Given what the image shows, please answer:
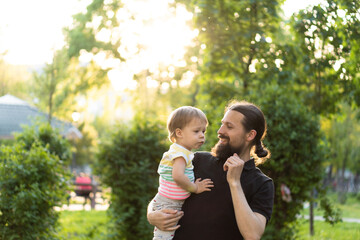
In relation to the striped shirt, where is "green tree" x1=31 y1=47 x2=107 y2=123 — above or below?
above

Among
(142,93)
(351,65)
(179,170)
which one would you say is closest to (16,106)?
(351,65)

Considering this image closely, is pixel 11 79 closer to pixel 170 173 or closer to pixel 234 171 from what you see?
pixel 170 173

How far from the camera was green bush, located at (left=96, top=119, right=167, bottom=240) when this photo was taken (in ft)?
25.4

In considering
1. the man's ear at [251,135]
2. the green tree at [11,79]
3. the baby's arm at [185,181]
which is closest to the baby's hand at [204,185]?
the baby's arm at [185,181]

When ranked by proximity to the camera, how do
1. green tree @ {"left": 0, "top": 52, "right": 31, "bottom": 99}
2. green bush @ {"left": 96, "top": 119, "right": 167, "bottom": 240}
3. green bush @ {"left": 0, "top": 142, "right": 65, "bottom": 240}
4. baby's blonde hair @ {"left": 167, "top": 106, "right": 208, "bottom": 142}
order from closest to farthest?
baby's blonde hair @ {"left": 167, "top": 106, "right": 208, "bottom": 142} → green bush @ {"left": 0, "top": 142, "right": 65, "bottom": 240} → green bush @ {"left": 96, "top": 119, "right": 167, "bottom": 240} → green tree @ {"left": 0, "top": 52, "right": 31, "bottom": 99}

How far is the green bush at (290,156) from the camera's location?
678cm

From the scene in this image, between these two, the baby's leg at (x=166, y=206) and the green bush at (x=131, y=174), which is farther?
the green bush at (x=131, y=174)

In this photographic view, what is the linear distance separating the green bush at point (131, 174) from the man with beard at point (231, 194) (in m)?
4.63

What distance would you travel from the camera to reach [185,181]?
2.98 meters

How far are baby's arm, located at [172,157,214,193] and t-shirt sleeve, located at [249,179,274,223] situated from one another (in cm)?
28

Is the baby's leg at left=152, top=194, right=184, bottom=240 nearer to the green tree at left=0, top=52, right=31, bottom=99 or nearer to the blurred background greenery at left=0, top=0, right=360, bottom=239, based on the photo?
the blurred background greenery at left=0, top=0, right=360, bottom=239

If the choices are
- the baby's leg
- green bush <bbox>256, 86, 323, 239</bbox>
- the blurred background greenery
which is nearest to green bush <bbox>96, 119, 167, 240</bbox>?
the blurred background greenery

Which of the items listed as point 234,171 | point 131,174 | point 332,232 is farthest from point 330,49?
point 332,232

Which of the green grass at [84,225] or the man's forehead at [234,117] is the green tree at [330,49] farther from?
the green grass at [84,225]
